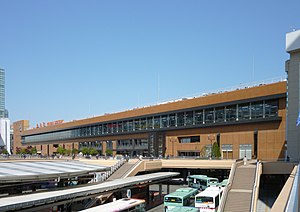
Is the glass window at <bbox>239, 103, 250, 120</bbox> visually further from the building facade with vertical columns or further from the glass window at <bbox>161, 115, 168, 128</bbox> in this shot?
the glass window at <bbox>161, 115, 168, 128</bbox>

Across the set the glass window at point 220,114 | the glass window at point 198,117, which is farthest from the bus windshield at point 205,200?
the glass window at point 198,117

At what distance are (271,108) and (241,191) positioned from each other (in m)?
21.1

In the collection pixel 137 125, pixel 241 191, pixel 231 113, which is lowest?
pixel 241 191

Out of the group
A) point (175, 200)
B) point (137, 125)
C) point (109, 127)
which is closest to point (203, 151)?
point (137, 125)

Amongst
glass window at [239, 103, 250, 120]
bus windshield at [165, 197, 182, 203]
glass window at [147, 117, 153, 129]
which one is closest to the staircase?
bus windshield at [165, 197, 182, 203]

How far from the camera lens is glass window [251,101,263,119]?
4574 centimetres

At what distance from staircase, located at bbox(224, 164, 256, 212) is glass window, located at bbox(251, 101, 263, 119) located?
15670 mm

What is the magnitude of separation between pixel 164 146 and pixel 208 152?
38.4 feet

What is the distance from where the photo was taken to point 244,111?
4778 centimetres

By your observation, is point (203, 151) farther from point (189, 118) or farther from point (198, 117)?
point (189, 118)

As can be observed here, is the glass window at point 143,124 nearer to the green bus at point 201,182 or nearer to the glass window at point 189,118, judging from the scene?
the glass window at point 189,118

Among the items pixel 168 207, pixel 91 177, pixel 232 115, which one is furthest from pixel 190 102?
pixel 168 207

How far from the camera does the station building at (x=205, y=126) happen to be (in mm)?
44219

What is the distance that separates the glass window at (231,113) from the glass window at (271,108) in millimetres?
5143
